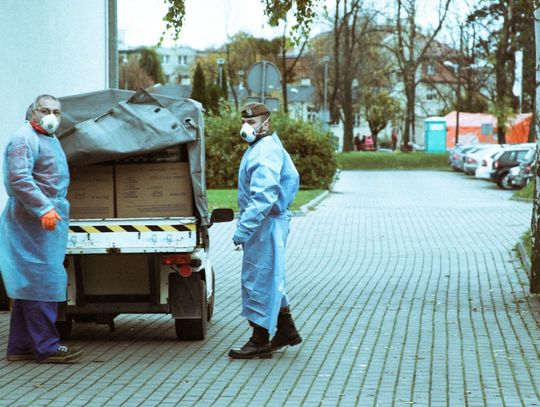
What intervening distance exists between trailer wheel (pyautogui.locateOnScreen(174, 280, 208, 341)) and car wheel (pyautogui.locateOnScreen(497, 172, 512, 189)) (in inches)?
1416

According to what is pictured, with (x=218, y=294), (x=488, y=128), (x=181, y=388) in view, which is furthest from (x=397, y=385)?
(x=488, y=128)

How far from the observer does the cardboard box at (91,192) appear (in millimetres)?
9266

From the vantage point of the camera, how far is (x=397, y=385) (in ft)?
24.9

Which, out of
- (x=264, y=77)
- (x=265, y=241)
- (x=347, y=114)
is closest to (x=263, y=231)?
(x=265, y=241)

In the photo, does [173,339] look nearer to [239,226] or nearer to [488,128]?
[239,226]

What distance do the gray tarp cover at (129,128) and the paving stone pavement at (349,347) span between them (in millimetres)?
1390

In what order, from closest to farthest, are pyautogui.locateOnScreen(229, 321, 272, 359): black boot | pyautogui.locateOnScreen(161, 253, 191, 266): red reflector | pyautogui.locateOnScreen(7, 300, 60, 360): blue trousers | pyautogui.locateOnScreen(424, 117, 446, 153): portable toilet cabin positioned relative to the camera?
1. pyautogui.locateOnScreen(7, 300, 60, 360): blue trousers
2. pyautogui.locateOnScreen(229, 321, 272, 359): black boot
3. pyautogui.locateOnScreen(161, 253, 191, 266): red reflector
4. pyautogui.locateOnScreen(424, 117, 446, 153): portable toilet cabin

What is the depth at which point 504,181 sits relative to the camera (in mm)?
44688

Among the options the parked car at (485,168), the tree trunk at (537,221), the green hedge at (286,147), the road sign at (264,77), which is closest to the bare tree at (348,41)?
the parked car at (485,168)

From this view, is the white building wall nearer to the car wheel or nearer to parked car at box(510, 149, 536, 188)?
parked car at box(510, 149, 536, 188)

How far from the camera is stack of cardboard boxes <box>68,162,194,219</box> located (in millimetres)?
9281

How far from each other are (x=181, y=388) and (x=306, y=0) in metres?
7.49

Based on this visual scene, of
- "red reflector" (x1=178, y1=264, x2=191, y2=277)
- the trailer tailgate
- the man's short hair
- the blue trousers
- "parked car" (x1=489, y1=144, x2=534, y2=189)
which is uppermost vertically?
the man's short hair

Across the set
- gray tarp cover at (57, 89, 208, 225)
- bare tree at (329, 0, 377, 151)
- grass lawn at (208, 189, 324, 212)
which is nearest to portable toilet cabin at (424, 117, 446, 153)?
bare tree at (329, 0, 377, 151)
